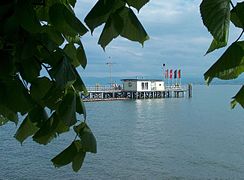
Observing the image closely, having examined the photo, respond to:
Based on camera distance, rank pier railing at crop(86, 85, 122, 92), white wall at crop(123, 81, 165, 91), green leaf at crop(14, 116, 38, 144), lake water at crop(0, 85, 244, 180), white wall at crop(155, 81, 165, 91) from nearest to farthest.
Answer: green leaf at crop(14, 116, 38, 144), lake water at crop(0, 85, 244, 180), pier railing at crop(86, 85, 122, 92), white wall at crop(123, 81, 165, 91), white wall at crop(155, 81, 165, 91)

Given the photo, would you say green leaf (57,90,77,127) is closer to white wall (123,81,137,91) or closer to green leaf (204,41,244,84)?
green leaf (204,41,244,84)

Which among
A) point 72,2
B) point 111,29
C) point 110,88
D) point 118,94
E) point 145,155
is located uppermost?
point 72,2

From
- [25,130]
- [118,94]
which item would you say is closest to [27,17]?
[25,130]

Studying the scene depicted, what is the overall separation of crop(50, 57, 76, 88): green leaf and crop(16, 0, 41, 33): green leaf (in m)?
0.13

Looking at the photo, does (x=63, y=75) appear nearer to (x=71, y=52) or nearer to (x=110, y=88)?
(x=71, y=52)

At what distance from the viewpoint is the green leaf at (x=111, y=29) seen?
43.9 inches

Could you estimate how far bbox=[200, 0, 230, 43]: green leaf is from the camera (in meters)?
0.76

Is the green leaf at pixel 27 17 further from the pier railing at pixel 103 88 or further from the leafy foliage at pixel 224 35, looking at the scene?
the pier railing at pixel 103 88

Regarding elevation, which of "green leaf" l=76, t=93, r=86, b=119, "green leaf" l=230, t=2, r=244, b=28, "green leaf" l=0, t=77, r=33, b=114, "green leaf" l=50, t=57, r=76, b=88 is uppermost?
"green leaf" l=230, t=2, r=244, b=28

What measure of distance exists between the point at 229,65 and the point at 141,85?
69.9 metres

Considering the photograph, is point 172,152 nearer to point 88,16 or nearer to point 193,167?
point 193,167

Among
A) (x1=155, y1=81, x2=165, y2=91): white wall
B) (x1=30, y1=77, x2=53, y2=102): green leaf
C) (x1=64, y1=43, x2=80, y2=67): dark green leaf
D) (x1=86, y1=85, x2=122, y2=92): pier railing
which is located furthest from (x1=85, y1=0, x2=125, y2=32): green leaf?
(x1=155, y1=81, x2=165, y2=91): white wall

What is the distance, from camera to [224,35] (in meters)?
0.77

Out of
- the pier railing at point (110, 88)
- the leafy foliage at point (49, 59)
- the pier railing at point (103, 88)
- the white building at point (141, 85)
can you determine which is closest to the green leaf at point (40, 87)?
the leafy foliage at point (49, 59)
